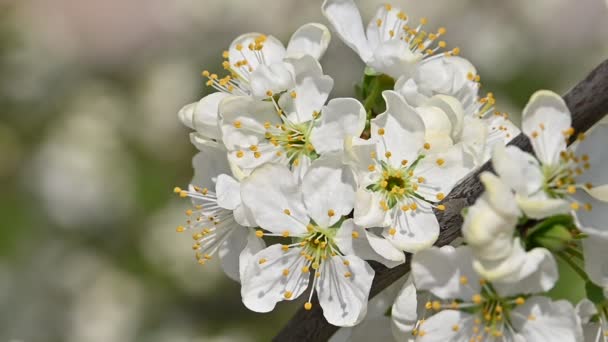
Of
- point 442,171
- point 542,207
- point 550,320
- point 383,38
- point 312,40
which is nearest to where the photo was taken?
point 542,207

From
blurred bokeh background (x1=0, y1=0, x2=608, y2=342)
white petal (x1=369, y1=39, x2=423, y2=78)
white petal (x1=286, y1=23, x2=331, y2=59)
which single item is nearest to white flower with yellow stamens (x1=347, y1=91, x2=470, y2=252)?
white petal (x1=369, y1=39, x2=423, y2=78)

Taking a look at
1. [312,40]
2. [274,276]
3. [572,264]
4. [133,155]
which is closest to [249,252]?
[274,276]

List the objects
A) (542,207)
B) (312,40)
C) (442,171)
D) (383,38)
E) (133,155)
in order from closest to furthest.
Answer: (542,207), (442,171), (312,40), (383,38), (133,155)

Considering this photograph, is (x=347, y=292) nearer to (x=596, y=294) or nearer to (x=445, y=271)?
(x=445, y=271)

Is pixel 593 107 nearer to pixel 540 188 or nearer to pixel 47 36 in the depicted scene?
pixel 540 188

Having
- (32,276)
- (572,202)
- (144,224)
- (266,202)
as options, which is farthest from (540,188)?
(32,276)

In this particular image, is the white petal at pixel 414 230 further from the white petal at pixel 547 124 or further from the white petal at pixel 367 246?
the white petal at pixel 547 124
